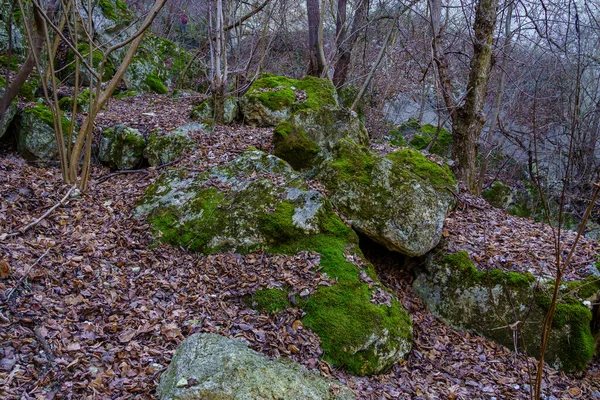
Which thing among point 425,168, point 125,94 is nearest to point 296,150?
point 425,168

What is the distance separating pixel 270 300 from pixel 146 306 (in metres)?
1.17

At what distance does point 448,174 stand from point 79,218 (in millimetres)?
5532

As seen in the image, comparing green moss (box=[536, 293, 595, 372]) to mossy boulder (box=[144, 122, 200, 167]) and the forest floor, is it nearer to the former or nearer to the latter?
the forest floor

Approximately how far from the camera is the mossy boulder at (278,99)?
26.4 ft

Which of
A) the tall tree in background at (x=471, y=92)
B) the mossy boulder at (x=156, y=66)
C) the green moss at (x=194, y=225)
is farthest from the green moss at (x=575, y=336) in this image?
the mossy boulder at (x=156, y=66)

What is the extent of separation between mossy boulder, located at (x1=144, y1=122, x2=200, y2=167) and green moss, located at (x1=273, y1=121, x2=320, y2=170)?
1.62m

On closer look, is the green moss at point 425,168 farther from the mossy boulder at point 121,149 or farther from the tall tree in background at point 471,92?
the mossy boulder at point 121,149

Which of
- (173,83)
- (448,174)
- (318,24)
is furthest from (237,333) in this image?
(173,83)

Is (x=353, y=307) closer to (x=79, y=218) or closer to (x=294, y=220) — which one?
(x=294, y=220)

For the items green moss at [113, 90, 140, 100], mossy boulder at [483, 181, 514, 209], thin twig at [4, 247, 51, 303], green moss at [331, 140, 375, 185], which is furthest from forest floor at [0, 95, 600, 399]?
mossy boulder at [483, 181, 514, 209]

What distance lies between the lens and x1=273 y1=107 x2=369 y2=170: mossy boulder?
20.1 feet

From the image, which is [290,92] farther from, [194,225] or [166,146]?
[194,225]

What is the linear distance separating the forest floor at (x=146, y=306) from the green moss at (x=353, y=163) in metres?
1.04

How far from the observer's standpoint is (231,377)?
8.46 feet
